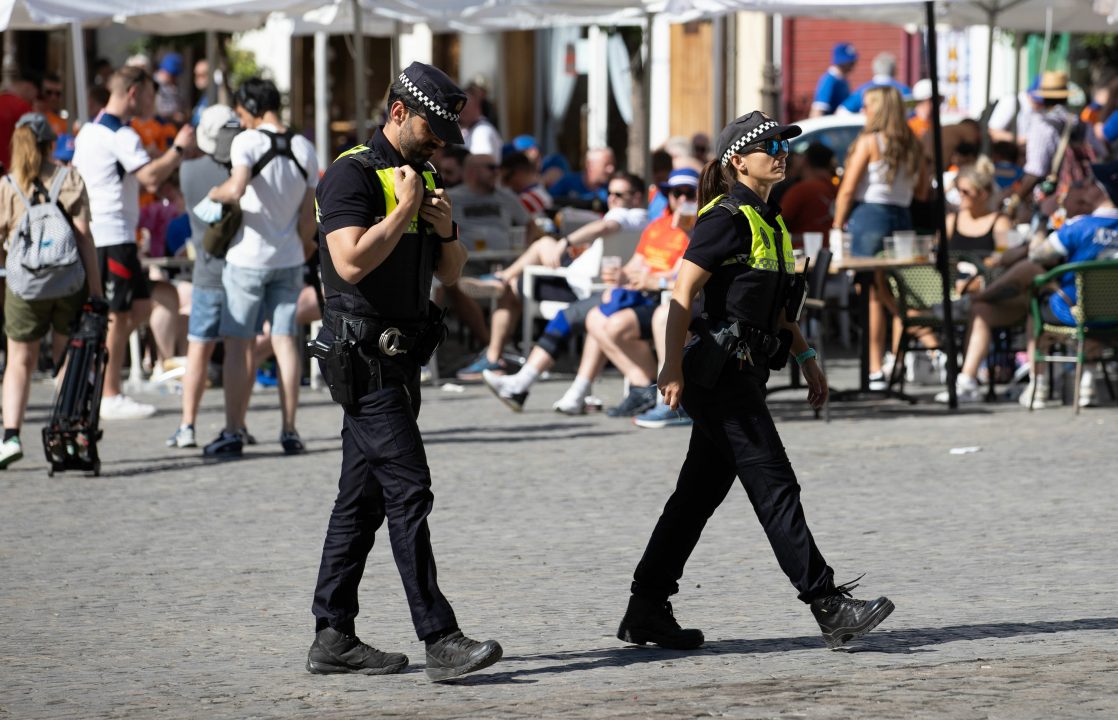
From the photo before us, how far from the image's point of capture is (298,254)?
34.7 ft

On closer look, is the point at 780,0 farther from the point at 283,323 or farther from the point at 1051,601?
the point at 1051,601

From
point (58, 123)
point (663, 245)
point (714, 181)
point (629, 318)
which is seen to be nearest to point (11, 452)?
point (629, 318)

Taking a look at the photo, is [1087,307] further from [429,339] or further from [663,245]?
[429,339]

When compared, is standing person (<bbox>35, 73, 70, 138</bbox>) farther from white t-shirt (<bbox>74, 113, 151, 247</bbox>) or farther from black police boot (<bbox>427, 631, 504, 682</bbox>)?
black police boot (<bbox>427, 631, 504, 682</bbox>)

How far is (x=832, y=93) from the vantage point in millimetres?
21109

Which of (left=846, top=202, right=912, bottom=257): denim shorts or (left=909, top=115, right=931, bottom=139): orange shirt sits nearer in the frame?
(left=846, top=202, right=912, bottom=257): denim shorts

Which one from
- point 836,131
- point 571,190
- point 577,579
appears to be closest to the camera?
point 577,579

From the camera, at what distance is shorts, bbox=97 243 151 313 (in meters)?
11.9

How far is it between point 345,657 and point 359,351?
2.94ft

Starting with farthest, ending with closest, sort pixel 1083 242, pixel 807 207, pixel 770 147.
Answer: pixel 807 207 < pixel 1083 242 < pixel 770 147

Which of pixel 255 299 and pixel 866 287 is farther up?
pixel 255 299

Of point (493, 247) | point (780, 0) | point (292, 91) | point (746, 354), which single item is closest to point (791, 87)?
point (292, 91)

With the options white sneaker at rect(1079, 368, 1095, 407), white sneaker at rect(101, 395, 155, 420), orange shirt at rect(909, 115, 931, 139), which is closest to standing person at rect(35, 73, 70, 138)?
white sneaker at rect(101, 395, 155, 420)

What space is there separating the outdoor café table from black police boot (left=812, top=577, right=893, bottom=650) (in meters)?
6.50
